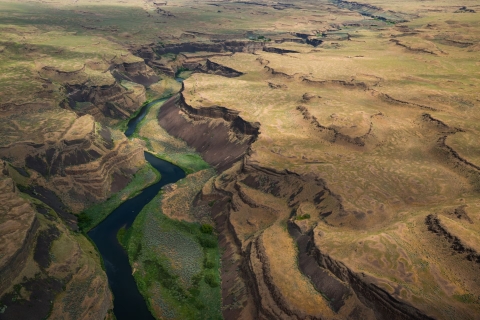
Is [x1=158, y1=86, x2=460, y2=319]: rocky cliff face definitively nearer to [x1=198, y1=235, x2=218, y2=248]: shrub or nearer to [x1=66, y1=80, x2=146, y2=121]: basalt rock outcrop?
[x1=198, y1=235, x2=218, y2=248]: shrub

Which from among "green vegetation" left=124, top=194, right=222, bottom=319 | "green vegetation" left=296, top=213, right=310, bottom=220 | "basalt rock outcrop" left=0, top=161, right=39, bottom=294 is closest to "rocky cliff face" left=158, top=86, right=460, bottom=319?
"green vegetation" left=296, top=213, right=310, bottom=220

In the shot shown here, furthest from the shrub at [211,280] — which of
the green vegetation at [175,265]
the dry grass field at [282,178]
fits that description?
the dry grass field at [282,178]

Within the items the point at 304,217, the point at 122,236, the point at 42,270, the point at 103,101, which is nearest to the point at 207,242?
the point at 122,236

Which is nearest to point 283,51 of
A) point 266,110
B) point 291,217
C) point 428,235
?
point 266,110

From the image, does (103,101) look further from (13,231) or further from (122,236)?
(13,231)

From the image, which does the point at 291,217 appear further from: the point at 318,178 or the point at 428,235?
the point at 428,235

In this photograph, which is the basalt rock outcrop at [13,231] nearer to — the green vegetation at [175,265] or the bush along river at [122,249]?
the bush along river at [122,249]
